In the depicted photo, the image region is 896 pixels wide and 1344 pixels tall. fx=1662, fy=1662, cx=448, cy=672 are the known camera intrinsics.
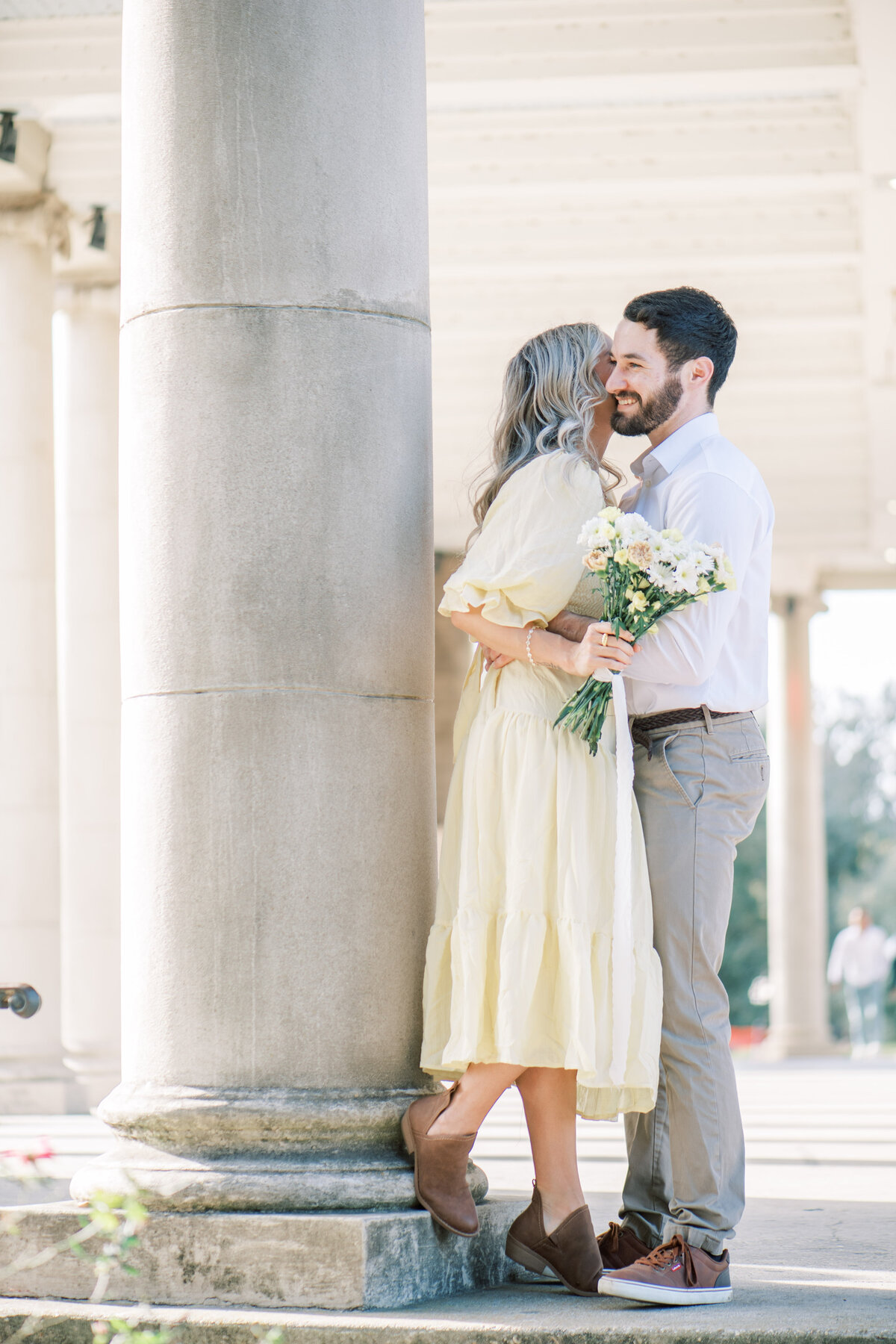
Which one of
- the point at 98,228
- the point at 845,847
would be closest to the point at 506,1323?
the point at 98,228

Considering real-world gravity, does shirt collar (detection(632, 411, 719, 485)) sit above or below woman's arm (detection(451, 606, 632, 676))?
above

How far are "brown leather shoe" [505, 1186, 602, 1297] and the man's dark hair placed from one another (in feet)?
8.75

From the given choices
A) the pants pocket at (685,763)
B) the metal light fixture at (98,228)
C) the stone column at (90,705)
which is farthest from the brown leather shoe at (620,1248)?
the metal light fixture at (98,228)

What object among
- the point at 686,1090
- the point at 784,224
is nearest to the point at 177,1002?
the point at 686,1090

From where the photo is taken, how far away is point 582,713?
508 centimetres

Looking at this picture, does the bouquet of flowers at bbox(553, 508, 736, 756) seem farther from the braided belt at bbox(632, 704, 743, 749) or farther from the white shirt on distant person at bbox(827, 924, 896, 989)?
the white shirt on distant person at bbox(827, 924, 896, 989)

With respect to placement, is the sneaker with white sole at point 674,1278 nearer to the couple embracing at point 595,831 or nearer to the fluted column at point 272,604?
the couple embracing at point 595,831

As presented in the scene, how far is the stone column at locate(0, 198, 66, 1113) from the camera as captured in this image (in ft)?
A: 47.6

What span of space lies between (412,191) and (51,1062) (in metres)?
10.6

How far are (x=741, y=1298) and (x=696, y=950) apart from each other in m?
1.02

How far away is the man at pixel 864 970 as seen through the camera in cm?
2741

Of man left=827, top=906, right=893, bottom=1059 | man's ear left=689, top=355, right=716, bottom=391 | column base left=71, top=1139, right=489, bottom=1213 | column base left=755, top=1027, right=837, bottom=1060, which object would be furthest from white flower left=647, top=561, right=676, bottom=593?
column base left=755, top=1027, right=837, bottom=1060

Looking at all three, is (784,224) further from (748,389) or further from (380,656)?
(380,656)

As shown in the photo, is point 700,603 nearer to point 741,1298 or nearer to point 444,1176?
point 444,1176
